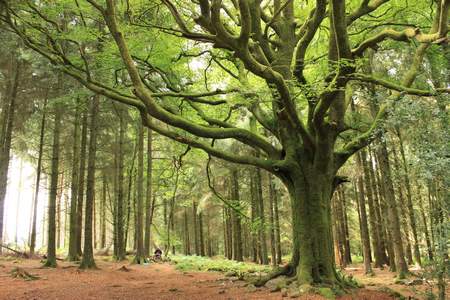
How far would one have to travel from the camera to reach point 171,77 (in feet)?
38.2

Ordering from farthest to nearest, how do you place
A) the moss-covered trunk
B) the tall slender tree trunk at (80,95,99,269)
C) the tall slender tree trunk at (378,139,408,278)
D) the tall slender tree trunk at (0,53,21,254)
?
1. the tall slender tree trunk at (0,53,21,254)
2. the tall slender tree trunk at (80,95,99,269)
3. the tall slender tree trunk at (378,139,408,278)
4. the moss-covered trunk

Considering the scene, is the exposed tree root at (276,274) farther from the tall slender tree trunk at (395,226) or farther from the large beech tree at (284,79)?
the tall slender tree trunk at (395,226)

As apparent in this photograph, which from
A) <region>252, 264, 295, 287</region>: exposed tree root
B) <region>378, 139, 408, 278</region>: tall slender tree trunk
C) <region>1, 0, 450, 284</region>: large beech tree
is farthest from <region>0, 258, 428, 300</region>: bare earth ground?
<region>378, 139, 408, 278</region>: tall slender tree trunk

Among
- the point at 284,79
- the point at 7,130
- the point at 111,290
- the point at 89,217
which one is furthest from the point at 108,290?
the point at 7,130

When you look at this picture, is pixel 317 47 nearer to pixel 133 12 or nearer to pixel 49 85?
pixel 133 12

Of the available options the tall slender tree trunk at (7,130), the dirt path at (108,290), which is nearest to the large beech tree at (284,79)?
the dirt path at (108,290)

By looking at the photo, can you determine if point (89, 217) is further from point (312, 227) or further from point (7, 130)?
point (312, 227)

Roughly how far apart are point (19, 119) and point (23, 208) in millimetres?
32533

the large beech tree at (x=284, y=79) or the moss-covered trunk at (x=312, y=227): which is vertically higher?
the large beech tree at (x=284, y=79)

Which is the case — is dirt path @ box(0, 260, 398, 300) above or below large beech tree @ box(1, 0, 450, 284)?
below

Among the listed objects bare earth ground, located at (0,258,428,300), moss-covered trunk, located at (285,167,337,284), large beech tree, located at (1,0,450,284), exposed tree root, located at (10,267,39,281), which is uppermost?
large beech tree, located at (1,0,450,284)

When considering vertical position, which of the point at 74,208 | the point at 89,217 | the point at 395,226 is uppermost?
the point at 74,208

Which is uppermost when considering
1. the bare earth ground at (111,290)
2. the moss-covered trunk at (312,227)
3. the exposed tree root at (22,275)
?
the moss-covered trunk at (312,227)

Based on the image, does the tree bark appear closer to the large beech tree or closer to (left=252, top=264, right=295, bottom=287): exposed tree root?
the large beech tree
